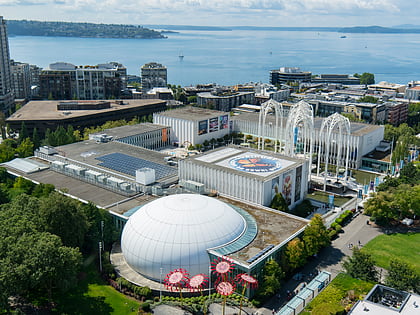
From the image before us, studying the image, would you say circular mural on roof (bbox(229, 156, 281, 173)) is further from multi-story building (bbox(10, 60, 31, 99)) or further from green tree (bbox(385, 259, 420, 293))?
multi-story building (bbox(10, 60, 31, 99))

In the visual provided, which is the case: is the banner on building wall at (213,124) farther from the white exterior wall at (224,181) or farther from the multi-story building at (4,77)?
the multi-story building at (4,77)

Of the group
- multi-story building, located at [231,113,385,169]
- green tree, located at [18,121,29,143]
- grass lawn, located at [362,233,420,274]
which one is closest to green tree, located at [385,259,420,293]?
grass lawn, located at [362,233,420,274]

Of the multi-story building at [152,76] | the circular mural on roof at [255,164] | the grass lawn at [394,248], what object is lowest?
the grass lawn at [394,248]

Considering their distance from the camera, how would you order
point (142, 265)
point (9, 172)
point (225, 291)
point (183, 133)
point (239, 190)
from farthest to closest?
point (183, 133) → point (9, 172) → point (239, 190) → point (142, 265) → point (225, 291)

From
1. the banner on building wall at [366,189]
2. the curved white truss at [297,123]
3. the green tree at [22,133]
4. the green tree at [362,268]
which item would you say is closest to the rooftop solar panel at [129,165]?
the curved white truss at [297,123]

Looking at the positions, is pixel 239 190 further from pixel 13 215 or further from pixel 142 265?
pixel 13 215

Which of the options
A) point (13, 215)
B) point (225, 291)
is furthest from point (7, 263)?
point (225, 291)
